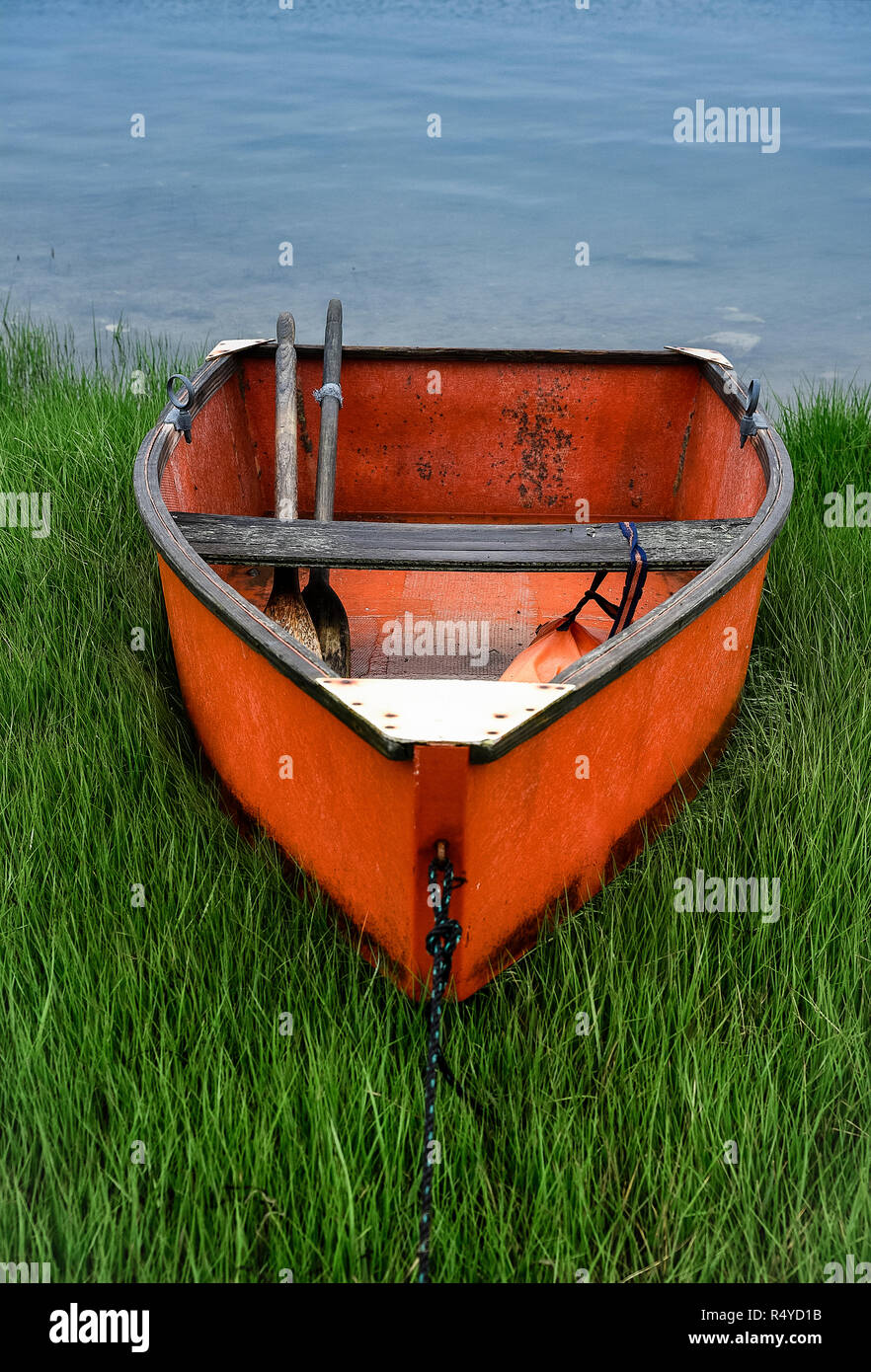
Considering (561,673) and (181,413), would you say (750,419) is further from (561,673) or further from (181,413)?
(561,673)

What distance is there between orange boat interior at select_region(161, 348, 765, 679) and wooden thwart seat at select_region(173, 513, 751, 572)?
92cm

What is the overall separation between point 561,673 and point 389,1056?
770 millimetres

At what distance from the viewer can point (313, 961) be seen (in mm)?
2293

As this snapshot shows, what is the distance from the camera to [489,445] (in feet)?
14.9

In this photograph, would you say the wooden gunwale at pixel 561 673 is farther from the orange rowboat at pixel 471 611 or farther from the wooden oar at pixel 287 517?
the wooden oar at pixel 287 517

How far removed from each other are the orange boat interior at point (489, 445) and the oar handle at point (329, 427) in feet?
1.32

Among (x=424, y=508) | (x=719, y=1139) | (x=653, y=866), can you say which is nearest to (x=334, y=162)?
(x=424, y=508)

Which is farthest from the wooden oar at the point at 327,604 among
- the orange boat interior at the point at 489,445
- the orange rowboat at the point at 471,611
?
the orange boat interior at the point at 489,445

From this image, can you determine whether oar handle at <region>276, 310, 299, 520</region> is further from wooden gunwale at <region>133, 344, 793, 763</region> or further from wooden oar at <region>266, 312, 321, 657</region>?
wooden gunwale at <region>133, 344, 793, 763</region>

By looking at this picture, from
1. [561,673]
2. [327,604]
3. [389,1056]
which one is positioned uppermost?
[327,604]

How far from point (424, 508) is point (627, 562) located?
1835 millimetres

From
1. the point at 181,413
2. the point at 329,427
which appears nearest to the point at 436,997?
the point at 329,427

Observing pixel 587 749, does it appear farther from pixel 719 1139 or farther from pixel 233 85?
pixel 233 85

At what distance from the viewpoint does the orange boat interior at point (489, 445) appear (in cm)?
420
